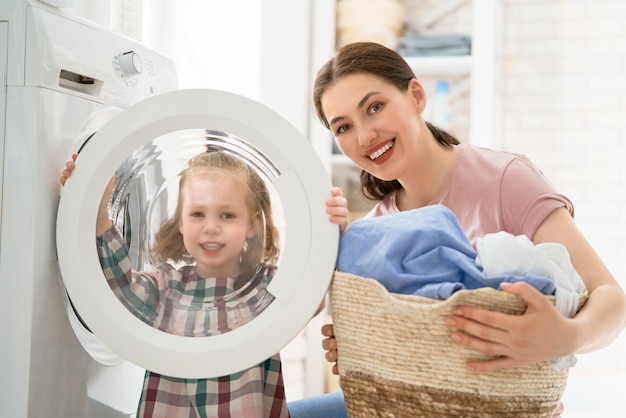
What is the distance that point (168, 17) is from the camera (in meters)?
3.52

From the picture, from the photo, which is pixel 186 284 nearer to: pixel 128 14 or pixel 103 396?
Result: pixel 103 396

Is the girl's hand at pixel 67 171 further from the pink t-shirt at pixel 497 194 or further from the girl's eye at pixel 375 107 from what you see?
the pink t-shirt at pixel 497 194

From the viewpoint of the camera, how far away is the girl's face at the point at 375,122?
6.21 ft

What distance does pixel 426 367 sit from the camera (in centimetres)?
135

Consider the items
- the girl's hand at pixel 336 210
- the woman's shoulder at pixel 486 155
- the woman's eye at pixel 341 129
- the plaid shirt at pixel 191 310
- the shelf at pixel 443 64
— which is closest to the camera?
the girl's hand at pixel 336 210

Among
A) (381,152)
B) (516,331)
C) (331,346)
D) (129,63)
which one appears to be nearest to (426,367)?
(516,331)

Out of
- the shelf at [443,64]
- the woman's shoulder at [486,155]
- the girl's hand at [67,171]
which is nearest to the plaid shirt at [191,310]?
the girl's hand at [67,171]

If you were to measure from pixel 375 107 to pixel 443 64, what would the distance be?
178cm

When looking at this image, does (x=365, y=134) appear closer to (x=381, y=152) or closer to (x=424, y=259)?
(x=381, y=152)

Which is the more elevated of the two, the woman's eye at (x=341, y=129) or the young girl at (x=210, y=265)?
the woman's eye at (x=341, y=129)

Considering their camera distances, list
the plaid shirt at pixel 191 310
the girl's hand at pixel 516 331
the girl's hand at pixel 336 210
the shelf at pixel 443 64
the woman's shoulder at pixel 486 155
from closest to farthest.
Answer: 1. the girl's hand at pixel 516 331
2. the girl's hand at pixel 336 210
3. the plaid shirt at pixel 191 310
4. the woman's shoulder at pixel 486 155
5. the shelf at pixel 443 64

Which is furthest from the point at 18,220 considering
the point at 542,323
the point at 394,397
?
the point at 542,323

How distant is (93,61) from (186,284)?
0.59 metres

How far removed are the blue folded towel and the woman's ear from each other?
0.65m
